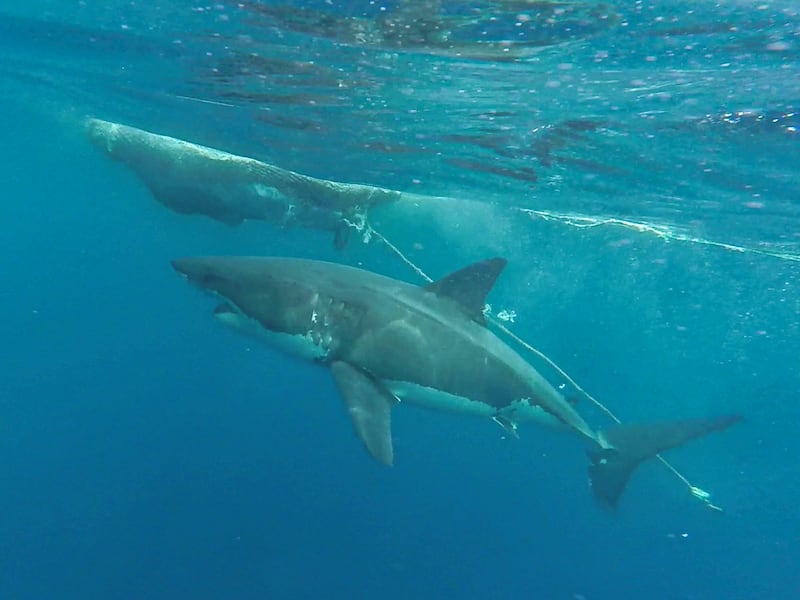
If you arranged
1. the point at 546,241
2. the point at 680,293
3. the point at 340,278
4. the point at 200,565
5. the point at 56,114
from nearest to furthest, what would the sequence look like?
the point at 340,278 < the point at 200,565 < the point at 56,114 < the point at 546,241 < the point at 680,293

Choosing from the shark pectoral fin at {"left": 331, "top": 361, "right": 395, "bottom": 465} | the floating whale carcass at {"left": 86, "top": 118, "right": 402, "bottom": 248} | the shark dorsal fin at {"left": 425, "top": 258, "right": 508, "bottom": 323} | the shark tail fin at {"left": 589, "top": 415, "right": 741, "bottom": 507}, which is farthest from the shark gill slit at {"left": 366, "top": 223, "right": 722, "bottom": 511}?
the floating whale carcass at {"left": 86, "top": 118, "right": 402, "bottom": 248}

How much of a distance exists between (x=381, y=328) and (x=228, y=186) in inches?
407

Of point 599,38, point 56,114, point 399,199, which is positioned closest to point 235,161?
point 399,199

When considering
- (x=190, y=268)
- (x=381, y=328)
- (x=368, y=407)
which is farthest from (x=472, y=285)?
(x=190, y=268)

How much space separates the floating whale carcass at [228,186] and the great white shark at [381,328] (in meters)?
8.12

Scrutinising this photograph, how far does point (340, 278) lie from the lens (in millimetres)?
9336

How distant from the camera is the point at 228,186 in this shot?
57.0 ft

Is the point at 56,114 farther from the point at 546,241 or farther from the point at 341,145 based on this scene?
the point at 546,241

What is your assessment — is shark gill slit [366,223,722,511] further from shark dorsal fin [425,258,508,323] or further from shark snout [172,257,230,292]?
shark snout [172,257,230,292]

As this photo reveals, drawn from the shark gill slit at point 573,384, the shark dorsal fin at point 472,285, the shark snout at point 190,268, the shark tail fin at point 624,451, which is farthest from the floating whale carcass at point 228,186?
the shark tail fin at point 624,451

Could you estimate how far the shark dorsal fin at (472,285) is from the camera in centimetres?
905

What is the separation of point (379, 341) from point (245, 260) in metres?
2.47

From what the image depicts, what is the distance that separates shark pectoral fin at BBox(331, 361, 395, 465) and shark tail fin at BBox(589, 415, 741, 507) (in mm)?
5023

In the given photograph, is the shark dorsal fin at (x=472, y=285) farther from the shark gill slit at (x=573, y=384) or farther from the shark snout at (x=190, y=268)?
the shark snout at (x=190, y=268)
